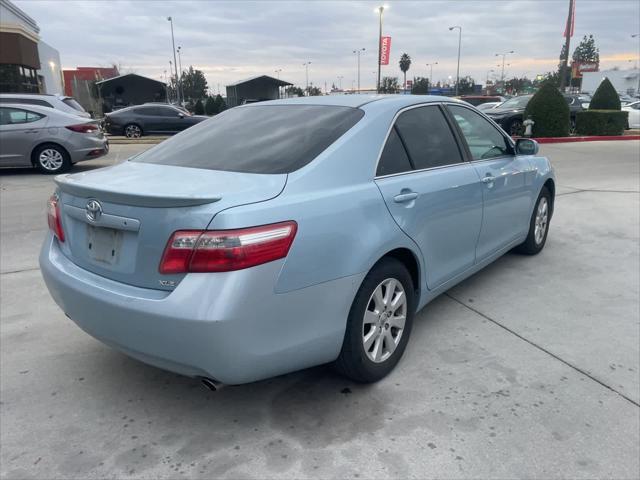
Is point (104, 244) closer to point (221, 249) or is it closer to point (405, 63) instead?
point (221, 249)

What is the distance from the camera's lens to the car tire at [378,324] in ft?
9.05

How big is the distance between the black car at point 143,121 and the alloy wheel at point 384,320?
18628 mm

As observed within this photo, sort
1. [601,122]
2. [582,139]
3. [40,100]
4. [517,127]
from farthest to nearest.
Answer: [601,122] → [517,127] → [582,139] → [40,100]

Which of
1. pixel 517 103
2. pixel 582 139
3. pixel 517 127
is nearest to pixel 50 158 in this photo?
pixel 517 127

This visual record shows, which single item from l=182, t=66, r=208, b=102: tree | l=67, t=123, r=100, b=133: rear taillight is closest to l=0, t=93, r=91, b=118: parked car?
l=67, t=123, r=100, b=133: rear taillight

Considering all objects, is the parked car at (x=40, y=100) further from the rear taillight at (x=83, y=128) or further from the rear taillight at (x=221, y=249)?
the rear taillight at (x=221, y=249)

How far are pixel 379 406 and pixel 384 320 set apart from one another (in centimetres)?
46

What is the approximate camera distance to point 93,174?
9.52 ft

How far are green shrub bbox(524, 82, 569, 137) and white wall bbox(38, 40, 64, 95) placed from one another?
1227 inches

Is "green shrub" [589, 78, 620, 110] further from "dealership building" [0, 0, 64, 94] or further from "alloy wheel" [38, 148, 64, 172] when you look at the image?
"dealership building" [0, 0, 64, 94]

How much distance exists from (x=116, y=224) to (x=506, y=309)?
295 cm

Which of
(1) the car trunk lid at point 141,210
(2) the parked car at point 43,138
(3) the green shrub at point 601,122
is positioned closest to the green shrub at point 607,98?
(3) the green shrub at point 601,122

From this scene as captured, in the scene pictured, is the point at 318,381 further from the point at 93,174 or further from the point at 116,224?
the point at 93,174

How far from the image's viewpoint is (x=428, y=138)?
3576 mm
